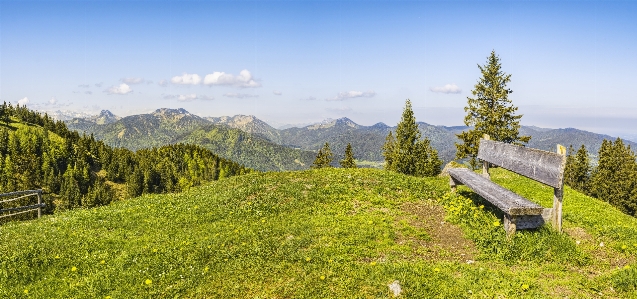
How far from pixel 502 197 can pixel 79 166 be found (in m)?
162

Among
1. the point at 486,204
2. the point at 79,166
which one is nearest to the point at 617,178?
the point at 486,204

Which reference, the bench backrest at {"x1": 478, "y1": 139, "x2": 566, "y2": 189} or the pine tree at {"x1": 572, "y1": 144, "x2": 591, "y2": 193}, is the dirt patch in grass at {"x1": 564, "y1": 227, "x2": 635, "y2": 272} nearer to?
the bench backrest at {"x1": 478, "y1": 139, "x2": 566, "y2": 189}

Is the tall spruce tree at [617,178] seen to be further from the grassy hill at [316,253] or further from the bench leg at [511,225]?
the bench leg at [511,225]

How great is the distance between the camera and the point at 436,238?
10.8 meters

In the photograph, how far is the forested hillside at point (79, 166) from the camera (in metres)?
114

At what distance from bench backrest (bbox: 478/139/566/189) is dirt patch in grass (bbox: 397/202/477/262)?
10.1 feet

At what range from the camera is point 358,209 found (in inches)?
544

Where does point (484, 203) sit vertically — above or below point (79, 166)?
above

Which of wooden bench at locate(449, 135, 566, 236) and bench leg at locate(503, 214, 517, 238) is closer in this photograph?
wooden bench at locate(449, 135, 566, 236)

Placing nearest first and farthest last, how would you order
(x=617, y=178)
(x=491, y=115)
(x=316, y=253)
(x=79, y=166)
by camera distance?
(x=316, y=253), (x=491, y=115), (x=617, y=178), (x=79, y=166)

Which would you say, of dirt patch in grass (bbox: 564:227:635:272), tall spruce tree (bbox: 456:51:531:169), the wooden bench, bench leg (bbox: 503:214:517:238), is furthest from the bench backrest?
tall spruce tree (bbox: 456:51:531:169)

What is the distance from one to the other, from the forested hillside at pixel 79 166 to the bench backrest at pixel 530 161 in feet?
383

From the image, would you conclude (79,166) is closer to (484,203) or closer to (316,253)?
(316,253)

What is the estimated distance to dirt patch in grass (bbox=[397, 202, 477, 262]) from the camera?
31.4 ft
